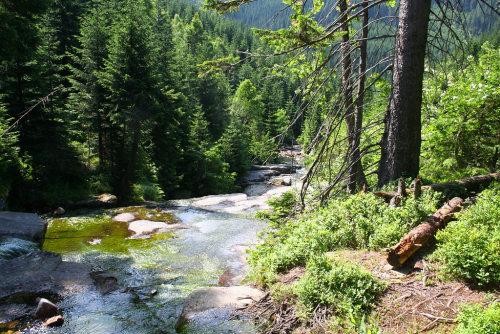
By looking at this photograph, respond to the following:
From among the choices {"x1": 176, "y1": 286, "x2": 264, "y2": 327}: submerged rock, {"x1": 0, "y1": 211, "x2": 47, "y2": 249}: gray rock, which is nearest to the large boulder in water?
{"x1": 0, "y1": 211, "x2": 47, "y2": 249}: gray rock

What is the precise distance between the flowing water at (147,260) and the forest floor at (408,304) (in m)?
0.50

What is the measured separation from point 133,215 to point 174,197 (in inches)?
372

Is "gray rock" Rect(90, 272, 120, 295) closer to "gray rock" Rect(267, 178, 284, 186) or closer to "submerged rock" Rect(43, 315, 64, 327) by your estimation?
"submerged rock" Rect(43, 315, 64, 327)

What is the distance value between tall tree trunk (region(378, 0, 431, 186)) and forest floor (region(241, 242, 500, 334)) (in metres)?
1.96

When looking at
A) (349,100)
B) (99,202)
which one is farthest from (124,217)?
(349,100)

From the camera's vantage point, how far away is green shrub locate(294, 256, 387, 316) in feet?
11.0

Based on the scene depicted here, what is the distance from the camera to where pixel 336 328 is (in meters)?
3.18

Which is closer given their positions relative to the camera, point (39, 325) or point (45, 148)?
point (39, 325)

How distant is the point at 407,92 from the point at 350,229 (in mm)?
2712

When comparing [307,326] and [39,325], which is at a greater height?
[307,326]

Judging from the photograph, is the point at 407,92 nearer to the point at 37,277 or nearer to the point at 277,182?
the point at 37,277

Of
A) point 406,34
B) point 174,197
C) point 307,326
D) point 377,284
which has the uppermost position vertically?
point 406,34

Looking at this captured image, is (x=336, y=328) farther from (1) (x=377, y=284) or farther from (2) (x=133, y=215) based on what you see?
(2) (x=133, y=215)

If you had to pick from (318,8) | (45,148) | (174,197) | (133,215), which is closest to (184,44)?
(174,197)
